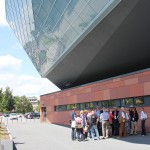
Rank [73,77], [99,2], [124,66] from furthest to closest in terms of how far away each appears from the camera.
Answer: [73,77], [124,66], [99,2]

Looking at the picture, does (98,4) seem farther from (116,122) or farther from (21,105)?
(21,105)

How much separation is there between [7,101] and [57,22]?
354ft

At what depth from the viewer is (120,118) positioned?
18.5 meters

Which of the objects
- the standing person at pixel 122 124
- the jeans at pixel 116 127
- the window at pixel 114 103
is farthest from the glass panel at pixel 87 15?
the jeans at pixel 116 127

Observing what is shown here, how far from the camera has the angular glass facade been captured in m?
21.3

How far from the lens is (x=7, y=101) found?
132 metres

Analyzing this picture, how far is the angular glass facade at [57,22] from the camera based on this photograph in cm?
2133

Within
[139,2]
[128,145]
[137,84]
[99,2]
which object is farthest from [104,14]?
[128,145]

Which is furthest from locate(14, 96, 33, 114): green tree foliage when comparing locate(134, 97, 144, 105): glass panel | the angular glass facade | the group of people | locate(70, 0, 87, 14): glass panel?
the group of people

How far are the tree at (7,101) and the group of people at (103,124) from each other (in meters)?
114

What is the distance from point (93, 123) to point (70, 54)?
11921 mm

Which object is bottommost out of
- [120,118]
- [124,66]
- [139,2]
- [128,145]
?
[128,145]

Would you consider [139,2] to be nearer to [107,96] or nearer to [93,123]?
[93,123]

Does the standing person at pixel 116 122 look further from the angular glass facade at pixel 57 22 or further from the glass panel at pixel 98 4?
the glass panel at pixel 98 4
